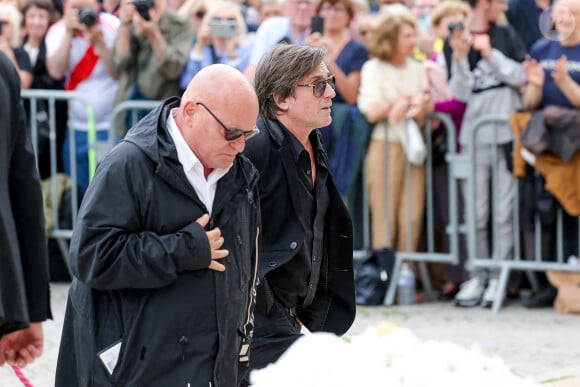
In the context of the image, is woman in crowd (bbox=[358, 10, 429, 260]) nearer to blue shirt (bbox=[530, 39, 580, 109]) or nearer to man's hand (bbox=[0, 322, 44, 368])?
blue shirt (bbox=[530, 39, 580, 109])

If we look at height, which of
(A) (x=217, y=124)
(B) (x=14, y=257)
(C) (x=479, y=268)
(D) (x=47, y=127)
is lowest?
(C) (x=479, y=268)

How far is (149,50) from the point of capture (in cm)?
1065

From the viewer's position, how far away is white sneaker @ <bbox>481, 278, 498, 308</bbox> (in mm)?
9977

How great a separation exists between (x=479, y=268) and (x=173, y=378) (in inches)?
245

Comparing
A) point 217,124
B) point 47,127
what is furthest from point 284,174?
point 47,127

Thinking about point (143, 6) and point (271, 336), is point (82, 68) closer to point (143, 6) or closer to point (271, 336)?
point (143, 6)

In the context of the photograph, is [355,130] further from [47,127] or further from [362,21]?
[47,127]

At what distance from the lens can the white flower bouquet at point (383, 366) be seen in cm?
256

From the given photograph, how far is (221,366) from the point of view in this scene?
14.0 feet

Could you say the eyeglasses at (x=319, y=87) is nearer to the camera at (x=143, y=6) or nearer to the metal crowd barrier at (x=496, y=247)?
the metal crowd barrier at (x=496, y=247)

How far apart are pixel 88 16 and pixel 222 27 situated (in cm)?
112

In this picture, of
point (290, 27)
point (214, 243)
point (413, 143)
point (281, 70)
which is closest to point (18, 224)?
point (214, 243)

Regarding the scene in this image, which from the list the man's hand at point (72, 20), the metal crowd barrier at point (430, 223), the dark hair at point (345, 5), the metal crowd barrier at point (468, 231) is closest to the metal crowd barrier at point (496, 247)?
the metal crowd barrier at point (468, 231)

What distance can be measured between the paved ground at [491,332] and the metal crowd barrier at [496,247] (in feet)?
0.97
